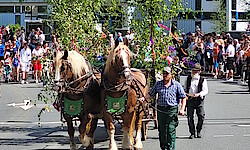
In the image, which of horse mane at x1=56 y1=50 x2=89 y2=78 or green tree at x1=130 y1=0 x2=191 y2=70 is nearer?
horse mane at x1=56 y1=50 x2=89 y2=78

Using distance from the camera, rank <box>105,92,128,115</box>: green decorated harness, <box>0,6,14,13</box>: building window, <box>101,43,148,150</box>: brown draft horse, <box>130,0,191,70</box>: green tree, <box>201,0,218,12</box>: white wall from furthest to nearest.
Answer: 1. <box>201,0,218,12</box>: white wall
2. <box>0,6,14,13</box>: building window
3. <box>130,0,191,70</box>: green tree
4. <box>105,92,128,115</box>: green decorated harness
5. <box>101,43,148,150</box>: brown draft horse

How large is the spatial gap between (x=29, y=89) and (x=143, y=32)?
1319 cm

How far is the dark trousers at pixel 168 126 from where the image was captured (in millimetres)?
11102

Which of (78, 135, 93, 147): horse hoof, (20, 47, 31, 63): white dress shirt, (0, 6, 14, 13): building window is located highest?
(0, 6, 14, 13): building window

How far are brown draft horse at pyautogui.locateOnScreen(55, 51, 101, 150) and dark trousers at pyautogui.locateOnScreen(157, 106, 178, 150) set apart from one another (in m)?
1.30

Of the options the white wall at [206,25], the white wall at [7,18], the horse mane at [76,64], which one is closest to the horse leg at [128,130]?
the horse mane at [76,64]

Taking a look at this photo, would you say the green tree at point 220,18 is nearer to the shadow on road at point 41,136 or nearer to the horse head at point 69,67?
the shadow on road at point 41,136

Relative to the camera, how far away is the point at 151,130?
49.5 ft

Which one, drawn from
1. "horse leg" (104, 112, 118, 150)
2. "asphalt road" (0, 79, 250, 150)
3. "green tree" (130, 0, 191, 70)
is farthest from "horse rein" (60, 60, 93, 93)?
"green tree" (130, 0, 191, 70)

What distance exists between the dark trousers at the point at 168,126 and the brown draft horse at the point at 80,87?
1297 mm

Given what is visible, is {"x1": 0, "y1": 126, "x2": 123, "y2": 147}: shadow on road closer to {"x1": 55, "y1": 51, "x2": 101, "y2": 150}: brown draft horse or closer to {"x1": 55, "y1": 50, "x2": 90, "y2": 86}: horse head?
{"x1": 55, "y1": 51, "x2": 101, "y2": 150}: brown draft horse

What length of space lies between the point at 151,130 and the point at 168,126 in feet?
12.9

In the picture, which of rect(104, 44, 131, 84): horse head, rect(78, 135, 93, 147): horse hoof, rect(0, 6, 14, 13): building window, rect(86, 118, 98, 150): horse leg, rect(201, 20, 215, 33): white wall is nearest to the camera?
rect(104, 44, 131, 84): horse head

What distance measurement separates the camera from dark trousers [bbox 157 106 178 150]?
11.1 meters
